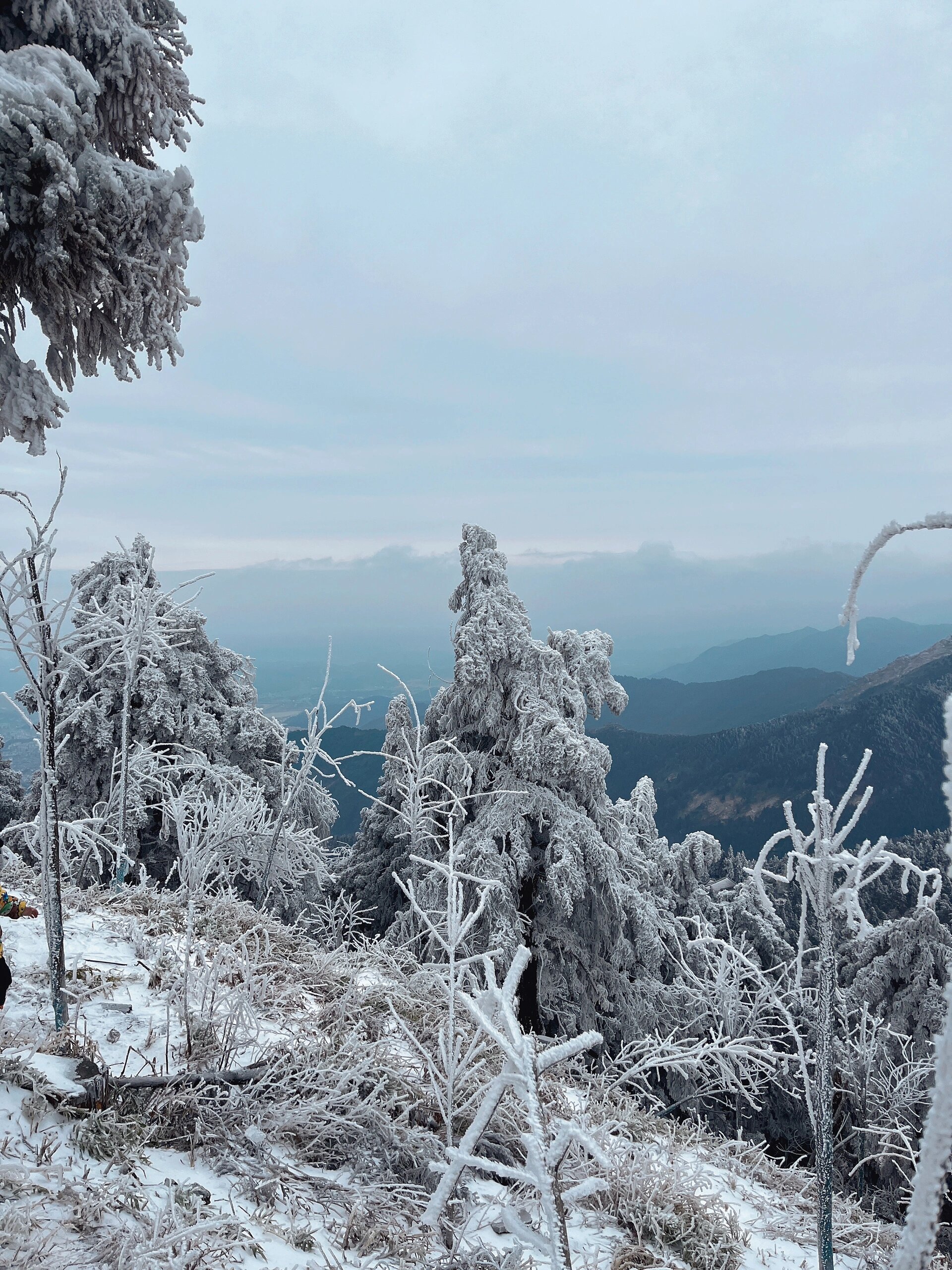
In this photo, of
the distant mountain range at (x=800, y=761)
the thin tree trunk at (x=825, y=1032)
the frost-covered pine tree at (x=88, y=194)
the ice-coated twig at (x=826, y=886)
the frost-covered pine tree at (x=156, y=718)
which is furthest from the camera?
the distant mountain range at (x=800, y=761)

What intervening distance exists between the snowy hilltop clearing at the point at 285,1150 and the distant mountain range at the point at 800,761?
2729 inches

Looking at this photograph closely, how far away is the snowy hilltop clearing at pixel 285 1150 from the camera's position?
2.84 metres

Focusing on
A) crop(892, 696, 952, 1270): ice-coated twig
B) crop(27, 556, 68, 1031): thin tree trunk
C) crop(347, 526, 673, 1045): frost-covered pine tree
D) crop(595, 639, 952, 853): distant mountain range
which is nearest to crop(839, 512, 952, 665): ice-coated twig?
crop(892, 696, 952, 1270): ice-coated twig

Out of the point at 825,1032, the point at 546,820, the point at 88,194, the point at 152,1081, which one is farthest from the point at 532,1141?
the point at 546,820

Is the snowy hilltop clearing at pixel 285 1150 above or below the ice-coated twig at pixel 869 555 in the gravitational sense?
below

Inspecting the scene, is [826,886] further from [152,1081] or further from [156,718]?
[156,718]

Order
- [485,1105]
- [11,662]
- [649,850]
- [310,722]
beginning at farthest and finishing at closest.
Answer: [649,850] < [310,722] < [11,662] < [485,1105]

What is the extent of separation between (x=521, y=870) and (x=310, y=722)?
3946 mm

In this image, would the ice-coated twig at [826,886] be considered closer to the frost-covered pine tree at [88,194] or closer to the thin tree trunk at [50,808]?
the thin tree trunk at [50,808]

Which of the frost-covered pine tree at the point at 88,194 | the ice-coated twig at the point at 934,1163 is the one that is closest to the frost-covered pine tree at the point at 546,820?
the frost-covered pine tree at the point at 88,194

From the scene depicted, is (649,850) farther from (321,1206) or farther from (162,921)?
(321,1206)

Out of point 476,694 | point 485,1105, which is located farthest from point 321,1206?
point 476,694

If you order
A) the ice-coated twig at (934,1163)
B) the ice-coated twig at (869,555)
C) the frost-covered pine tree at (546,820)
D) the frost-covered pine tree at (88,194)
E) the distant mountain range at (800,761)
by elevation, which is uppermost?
the frost-covered pine tree at (88,194)

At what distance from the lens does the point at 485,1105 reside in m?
2.16
